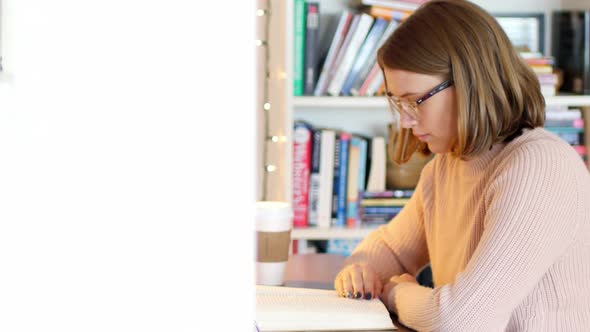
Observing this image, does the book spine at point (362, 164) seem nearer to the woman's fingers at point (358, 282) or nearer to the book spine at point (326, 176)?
the book spine at point (326, 176)

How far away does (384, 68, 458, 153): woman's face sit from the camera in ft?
4.33

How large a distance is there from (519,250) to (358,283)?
304mm

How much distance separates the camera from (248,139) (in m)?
0.38

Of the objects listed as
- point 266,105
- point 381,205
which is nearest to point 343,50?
point 266,105

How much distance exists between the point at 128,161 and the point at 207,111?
4 cm

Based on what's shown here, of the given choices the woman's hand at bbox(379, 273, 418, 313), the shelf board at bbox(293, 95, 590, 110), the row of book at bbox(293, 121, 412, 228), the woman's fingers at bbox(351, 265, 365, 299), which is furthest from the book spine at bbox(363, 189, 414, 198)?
the woman's fingers at bbox(351, 265, 365, 299)

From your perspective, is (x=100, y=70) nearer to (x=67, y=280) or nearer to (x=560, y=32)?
(x=67, y=280)

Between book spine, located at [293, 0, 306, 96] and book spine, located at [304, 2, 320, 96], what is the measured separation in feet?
0.04

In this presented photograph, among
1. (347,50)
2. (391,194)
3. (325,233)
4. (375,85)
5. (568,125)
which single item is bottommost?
(325,233)

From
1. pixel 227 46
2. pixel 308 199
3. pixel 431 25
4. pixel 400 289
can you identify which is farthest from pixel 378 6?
pixel 227 46

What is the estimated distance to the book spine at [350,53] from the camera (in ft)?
7.83

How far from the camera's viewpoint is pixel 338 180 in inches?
97.3

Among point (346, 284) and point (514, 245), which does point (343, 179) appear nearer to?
point (346, 284)

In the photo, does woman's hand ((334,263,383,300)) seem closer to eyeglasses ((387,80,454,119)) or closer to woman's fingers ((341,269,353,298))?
woman's fingers ((341,269,353,298))
